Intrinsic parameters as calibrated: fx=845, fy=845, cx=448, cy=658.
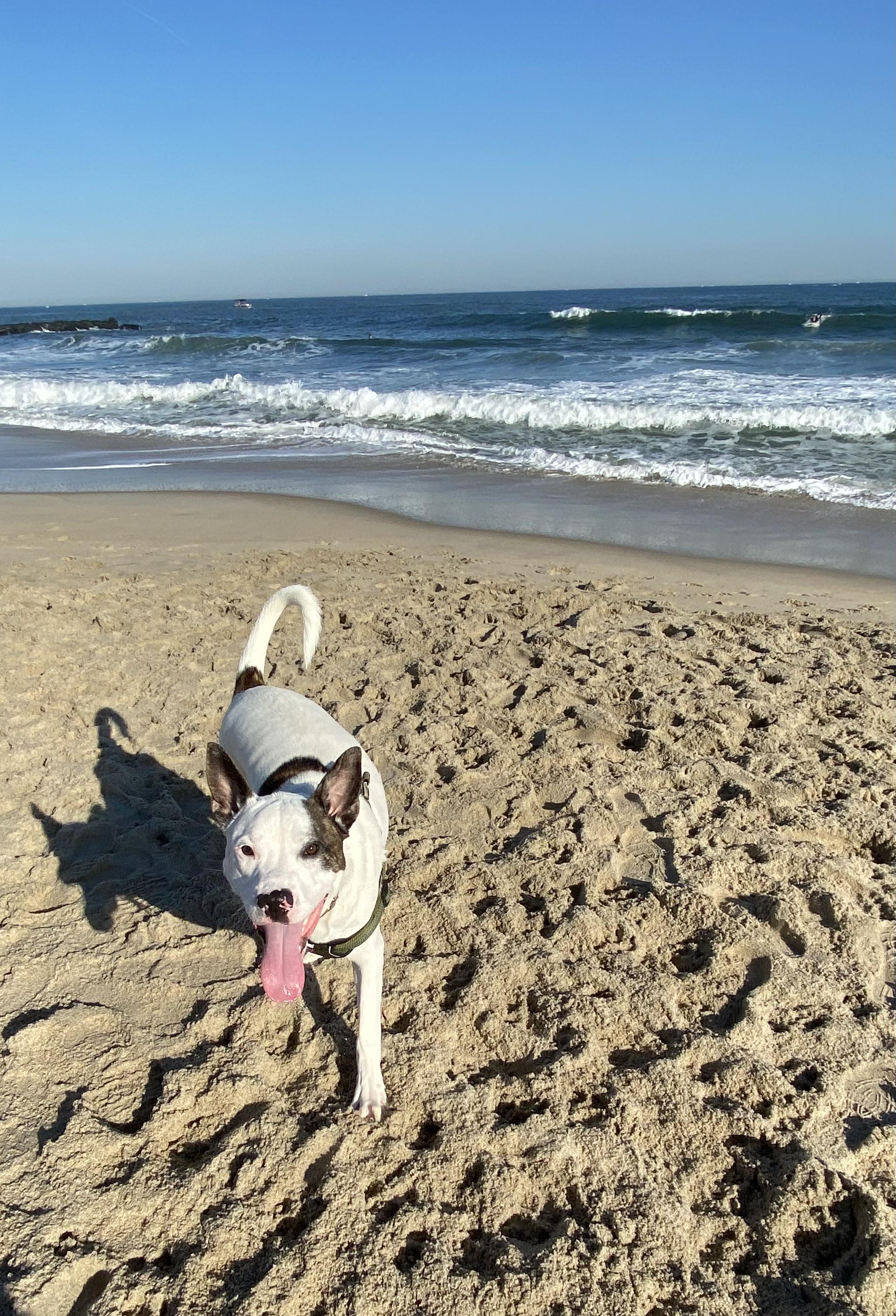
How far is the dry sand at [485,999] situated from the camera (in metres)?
2.14

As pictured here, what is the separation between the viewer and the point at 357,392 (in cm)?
1894

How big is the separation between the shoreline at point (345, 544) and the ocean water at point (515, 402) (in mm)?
2434

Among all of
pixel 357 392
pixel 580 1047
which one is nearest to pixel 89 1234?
pixel 580 1047

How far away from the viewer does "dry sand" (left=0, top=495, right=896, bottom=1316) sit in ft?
7.02

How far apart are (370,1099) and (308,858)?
801mm

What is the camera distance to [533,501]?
10555mm

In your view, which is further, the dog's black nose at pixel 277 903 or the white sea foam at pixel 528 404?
the white sea foam at pixel 528 404

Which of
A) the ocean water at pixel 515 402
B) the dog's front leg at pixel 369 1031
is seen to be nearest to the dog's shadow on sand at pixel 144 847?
the dog's front leg at pixel 369 1031

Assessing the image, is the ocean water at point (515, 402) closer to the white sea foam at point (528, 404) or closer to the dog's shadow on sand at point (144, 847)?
the white sea foam at point (528, 404)

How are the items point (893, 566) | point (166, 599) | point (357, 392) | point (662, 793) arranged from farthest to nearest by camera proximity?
point (357, 392)
point (893, 566)
point (166, 599)
point (662, 793)

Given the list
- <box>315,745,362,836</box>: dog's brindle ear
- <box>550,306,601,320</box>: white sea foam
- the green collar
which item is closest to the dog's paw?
the green collar

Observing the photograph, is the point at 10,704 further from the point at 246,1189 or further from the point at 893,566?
the point at 893,566

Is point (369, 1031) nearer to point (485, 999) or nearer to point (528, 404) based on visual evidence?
point (485, 999)

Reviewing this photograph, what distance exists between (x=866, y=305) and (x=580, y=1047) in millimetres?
50878
